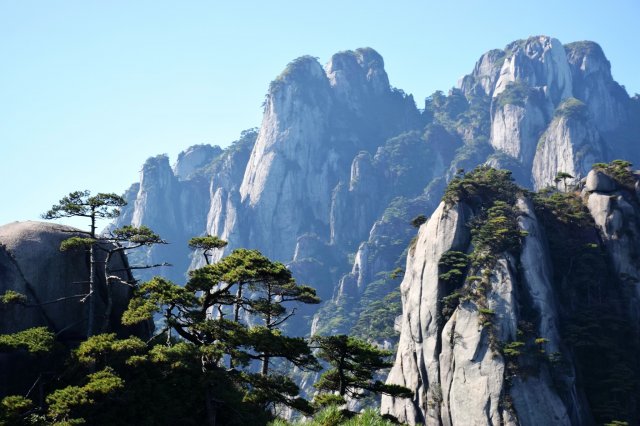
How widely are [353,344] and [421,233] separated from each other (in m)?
34.6

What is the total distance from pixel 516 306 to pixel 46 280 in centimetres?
3338

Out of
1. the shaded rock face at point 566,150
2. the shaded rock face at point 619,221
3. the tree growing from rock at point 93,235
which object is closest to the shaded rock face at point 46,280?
the tree growing from rock at point 93,235

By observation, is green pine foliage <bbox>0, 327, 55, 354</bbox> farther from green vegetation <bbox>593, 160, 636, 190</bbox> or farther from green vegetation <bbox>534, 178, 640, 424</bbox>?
green vegetation <bbox>593, 160, 636, 190</bbox>

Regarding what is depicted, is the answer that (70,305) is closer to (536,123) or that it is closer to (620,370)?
(620,370)

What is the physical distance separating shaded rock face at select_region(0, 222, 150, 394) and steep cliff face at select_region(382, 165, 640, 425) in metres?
27.8

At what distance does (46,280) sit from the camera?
888 inches

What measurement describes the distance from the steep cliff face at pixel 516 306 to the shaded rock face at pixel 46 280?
27.8 m

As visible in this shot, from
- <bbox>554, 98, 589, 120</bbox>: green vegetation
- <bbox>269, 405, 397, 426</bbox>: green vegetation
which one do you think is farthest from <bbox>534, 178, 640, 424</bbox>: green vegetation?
<bbox>554, 98, 589, 120</bbox>: green vegetation

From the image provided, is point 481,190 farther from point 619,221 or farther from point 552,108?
point 552,108

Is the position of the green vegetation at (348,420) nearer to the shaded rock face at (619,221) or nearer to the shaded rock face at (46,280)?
the shaded rock face at (46,280)

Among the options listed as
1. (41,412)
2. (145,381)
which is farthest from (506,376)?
(41,412)

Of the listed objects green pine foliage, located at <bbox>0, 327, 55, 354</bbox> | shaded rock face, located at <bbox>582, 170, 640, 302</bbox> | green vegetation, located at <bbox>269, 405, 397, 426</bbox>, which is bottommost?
green vegetation, located at <bbox>269, 405, 397, 426</bbox>

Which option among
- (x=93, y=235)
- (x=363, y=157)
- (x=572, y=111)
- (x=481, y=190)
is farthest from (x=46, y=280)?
(x=363, y=157)

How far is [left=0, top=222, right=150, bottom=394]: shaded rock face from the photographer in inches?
843
